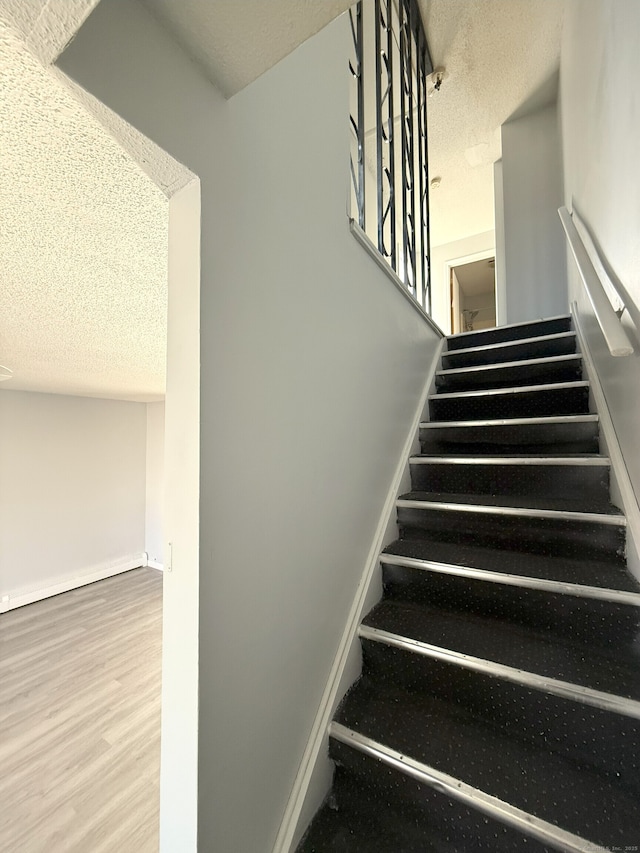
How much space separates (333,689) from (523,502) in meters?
0.99

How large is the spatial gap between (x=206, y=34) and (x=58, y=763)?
308cm

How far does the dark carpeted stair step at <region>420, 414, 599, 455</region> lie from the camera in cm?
155

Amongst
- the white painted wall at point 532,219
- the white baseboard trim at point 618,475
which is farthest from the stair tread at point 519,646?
the white painted wall at point 532,219

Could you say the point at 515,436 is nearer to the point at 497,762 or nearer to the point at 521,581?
the point at 521,581

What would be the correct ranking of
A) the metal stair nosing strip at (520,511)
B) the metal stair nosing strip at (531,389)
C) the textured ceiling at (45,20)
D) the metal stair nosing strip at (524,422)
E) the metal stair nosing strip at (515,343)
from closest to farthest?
the textured ceiling at (45,20) < the metal stair nosing strip at (520,511) < the metal stair nosing strip at (524,422) < the metal stair nosing strip at (531,389) < the metal stair nosing strip at (515,343)

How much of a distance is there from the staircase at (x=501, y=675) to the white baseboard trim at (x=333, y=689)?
0.04 meters

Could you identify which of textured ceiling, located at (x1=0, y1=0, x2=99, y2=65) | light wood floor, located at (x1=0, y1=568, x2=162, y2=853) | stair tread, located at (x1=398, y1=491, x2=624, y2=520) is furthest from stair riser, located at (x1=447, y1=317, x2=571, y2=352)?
light wood floor, located at (x1=0, y1=568, x2=162, y2=853)

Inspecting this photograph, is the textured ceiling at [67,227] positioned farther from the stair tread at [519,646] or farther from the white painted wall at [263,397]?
the stair tread at [519,646]

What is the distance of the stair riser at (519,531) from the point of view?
1204 mm

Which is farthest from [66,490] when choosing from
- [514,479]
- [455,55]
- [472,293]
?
[472,293]

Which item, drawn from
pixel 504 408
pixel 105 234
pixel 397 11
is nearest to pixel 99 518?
pixel 105 234

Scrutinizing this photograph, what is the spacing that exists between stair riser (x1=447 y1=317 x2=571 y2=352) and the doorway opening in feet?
7.37

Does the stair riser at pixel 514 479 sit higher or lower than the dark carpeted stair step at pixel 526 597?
higher

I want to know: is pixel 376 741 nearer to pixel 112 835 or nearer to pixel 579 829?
pixel 579 829
